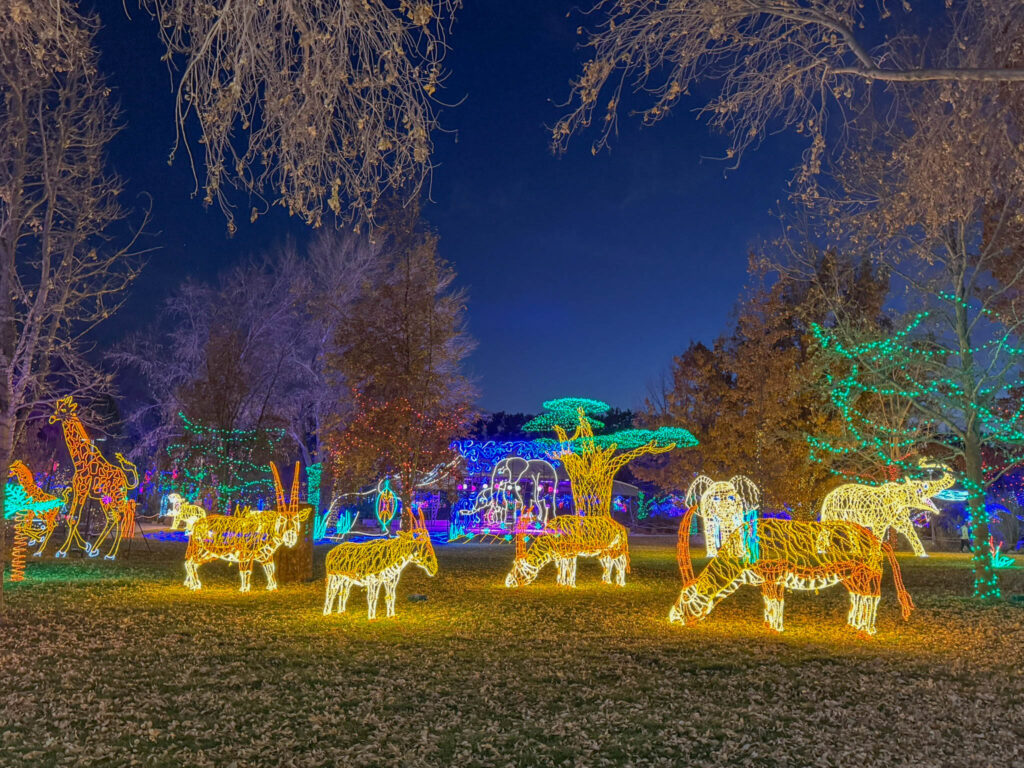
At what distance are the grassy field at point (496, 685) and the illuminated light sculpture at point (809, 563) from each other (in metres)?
0.42

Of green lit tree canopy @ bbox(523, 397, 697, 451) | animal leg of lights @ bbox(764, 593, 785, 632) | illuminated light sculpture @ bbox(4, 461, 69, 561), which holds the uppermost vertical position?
green lit tree canopy @ bbox(523, 397, 697, 451)

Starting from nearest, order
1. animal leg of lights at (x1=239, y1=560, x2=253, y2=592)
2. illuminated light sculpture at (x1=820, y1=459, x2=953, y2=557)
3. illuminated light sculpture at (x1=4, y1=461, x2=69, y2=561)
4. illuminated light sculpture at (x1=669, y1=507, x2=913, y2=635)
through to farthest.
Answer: illuminated light sculpture at (x1=669, y1=507, x2=913, y2=635) < animal leg of lights at (x1=239, y1=560, x2=253, y2=592) < illuminated light sculpture at (x1=4, y1=461, x2=69, y2=561) < illuminated light sculpture at (x1=820, y1=459, x2=953, y2=557)

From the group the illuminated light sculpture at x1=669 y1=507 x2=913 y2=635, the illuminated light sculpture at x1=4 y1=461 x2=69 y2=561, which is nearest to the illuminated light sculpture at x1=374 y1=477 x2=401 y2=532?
the illuminated light sculpture at x1=4 y1=461 x2=69 y2=561

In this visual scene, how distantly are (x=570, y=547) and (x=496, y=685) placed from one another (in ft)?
21.5

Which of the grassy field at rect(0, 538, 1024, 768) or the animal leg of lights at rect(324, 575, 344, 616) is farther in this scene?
the animal leg of lights at rect(324, 575, 344, 616)

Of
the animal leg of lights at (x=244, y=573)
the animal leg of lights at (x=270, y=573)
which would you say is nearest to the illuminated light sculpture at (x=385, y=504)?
the animal leg of lights at (x=270, y=573)

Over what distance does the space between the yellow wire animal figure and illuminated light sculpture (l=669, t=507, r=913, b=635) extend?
3896 millimetres

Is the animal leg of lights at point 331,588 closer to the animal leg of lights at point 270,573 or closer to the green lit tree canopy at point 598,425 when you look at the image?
the animal leg of lights at point 270,573

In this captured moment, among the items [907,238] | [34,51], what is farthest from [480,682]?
[907,238]

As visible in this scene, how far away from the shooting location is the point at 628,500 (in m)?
40.0

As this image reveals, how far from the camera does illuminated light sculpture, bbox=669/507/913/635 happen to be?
813 centimetres

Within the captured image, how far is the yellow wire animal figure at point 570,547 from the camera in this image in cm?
1219

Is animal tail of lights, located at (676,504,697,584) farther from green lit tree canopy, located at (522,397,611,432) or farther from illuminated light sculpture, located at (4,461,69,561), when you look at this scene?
illuminated light sculpture, located at (4,461,69,561)

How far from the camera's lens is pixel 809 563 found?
8141 millimetres
